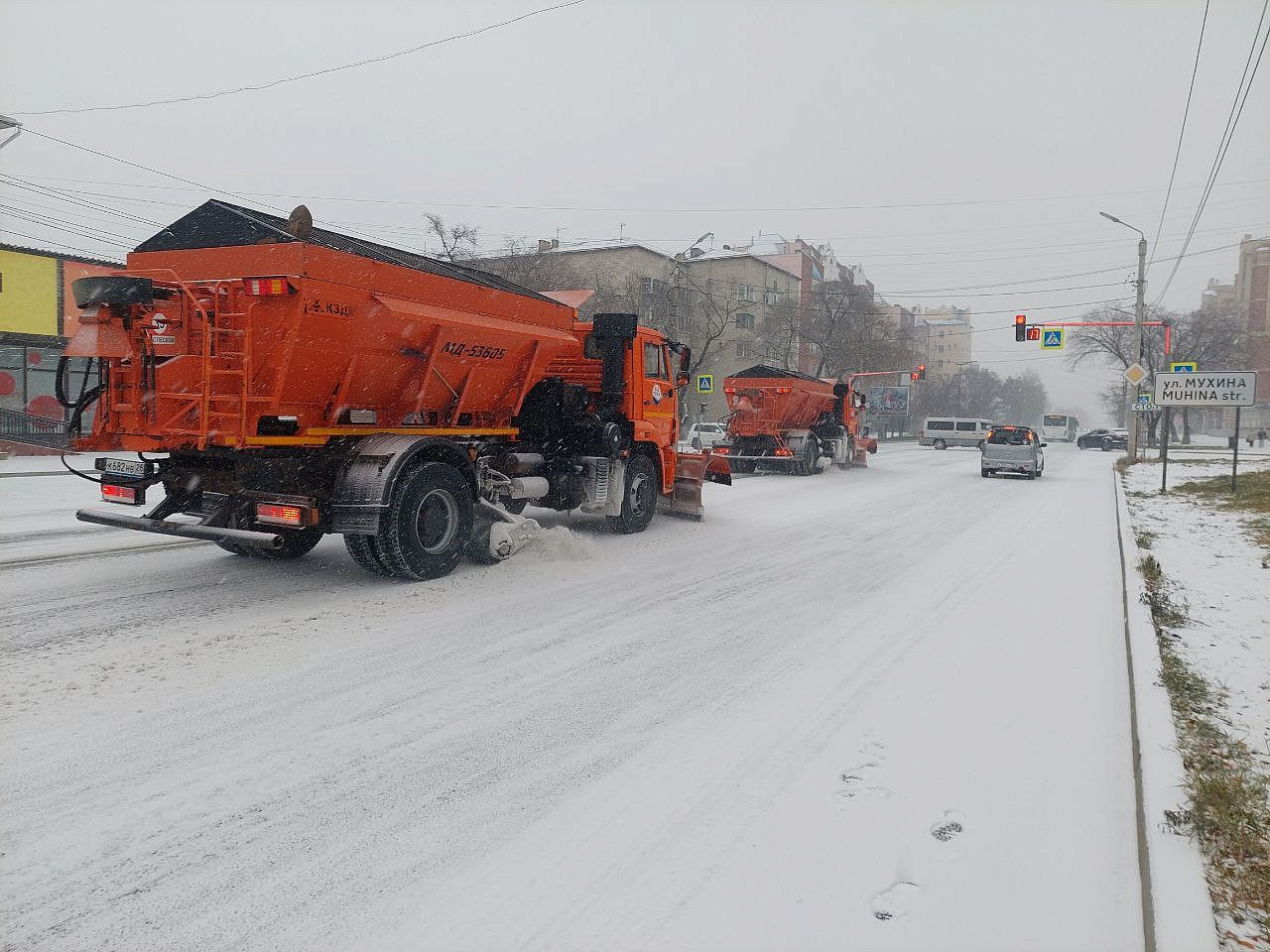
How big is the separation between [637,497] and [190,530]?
19.7ft

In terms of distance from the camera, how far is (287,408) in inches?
271

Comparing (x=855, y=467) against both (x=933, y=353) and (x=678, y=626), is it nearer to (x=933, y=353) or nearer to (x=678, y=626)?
(x=678, y=626)

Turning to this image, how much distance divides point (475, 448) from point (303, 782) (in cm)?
545

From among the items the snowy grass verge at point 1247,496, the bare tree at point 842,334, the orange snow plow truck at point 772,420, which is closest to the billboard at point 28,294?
the orange snow plow truck at point 772,420

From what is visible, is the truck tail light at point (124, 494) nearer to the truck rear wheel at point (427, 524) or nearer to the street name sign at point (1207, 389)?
the truck rear wheel at point (427, 524)

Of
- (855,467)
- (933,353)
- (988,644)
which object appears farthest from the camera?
(933,353)

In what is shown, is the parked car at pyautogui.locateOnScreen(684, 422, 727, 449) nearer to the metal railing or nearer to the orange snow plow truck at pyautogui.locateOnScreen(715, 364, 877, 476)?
the orange snow plow truck at pyautogui.locateOnScreen(715, 364, 877, 476)

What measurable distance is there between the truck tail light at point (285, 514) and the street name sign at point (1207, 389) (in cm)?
1853

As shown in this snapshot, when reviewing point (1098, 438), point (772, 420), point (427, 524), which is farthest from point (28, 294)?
point (1098, 438)

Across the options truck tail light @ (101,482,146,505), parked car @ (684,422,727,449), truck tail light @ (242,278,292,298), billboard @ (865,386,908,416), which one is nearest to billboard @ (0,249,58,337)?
truck tail light @ (101,482,146,505)

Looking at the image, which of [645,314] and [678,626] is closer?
[678,626]

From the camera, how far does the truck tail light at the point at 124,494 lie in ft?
23.8

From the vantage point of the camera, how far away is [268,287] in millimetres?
6414

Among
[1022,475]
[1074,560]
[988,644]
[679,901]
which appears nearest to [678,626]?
[988,644]
